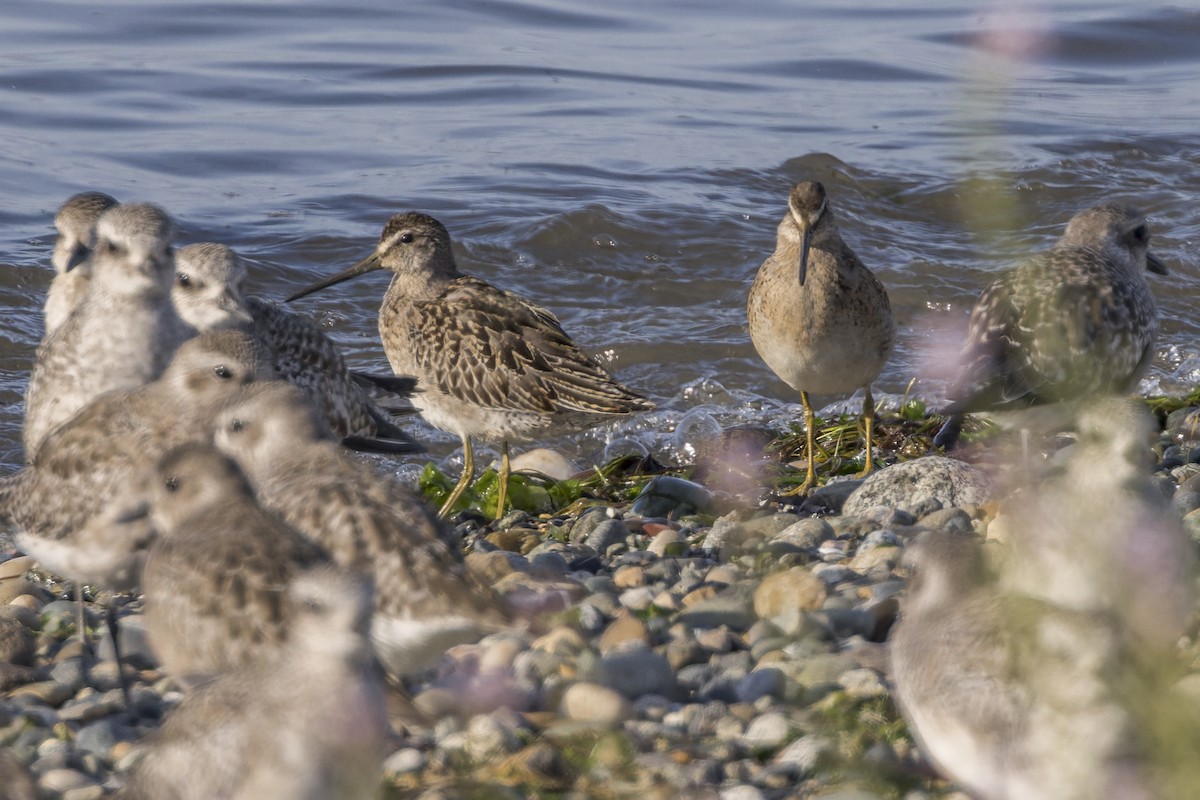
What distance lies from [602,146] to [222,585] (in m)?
12.2

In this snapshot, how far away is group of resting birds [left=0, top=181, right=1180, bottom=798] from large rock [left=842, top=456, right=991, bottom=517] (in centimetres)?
41

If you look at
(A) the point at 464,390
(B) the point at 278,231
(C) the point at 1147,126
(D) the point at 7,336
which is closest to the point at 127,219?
(A) the point at 464,390

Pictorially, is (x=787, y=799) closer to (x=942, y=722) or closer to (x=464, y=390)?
(x=942, y=722)

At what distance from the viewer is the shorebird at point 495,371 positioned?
27.0 ft

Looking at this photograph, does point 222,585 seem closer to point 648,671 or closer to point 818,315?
point 648,671

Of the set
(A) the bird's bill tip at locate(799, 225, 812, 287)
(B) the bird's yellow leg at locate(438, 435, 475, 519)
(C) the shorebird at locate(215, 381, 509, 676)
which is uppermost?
(A) the bird's bill tip at locate(799, 225, 812, 287)

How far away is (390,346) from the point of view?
8.84m

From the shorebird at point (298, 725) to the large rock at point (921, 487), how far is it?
3615 mm

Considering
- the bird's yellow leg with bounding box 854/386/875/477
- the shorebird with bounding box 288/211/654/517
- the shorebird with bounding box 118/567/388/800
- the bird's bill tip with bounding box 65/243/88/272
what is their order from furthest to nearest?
the shorebird with bounding box 288/211/654/517 → the bird's yellow leg with bounding box 854/386/875/477 → the bird's bill tip with bounding box 65/243/88/272 → the shorebird with bounding box 118/567/388/800

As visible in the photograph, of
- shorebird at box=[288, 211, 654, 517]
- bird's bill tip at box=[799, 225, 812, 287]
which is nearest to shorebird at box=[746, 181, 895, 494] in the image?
bird's bill tip at box=[799, 225, 812, 287]

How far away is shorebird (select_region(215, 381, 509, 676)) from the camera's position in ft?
14.2

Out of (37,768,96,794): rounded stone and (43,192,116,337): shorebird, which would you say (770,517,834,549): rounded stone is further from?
(43,192,116,337): shorebird

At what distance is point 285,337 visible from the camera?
713 cm

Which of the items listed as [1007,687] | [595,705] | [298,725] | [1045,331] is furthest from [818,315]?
[298,725]
